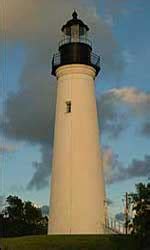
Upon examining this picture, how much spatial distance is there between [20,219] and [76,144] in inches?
885

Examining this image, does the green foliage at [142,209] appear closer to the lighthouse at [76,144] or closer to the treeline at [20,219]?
the lighthouse at [76,144]

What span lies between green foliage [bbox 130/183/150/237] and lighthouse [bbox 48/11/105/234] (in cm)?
691

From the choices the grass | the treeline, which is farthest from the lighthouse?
the treeline

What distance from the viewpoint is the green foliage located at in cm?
2880

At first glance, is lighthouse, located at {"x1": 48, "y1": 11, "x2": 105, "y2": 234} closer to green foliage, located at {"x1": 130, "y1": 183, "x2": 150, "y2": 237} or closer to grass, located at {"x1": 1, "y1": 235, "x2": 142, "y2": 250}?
grass, located at {"x1": 1, "y1": 235, "x2": 142, "y2": 250}

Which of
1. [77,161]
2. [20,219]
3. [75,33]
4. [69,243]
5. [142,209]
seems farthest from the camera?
[20,219]

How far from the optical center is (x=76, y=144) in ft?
124

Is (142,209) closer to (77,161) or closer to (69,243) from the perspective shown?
(69,243)

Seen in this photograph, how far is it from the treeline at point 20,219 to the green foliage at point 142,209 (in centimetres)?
2592

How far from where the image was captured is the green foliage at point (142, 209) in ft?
94.5

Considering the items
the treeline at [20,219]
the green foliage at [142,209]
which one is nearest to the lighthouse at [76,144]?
the green foliage at [142,209]

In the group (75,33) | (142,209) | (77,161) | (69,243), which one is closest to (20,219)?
(77,161)

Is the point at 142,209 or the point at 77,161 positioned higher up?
the point at 77,161

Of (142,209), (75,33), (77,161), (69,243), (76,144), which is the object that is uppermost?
(75,33)
